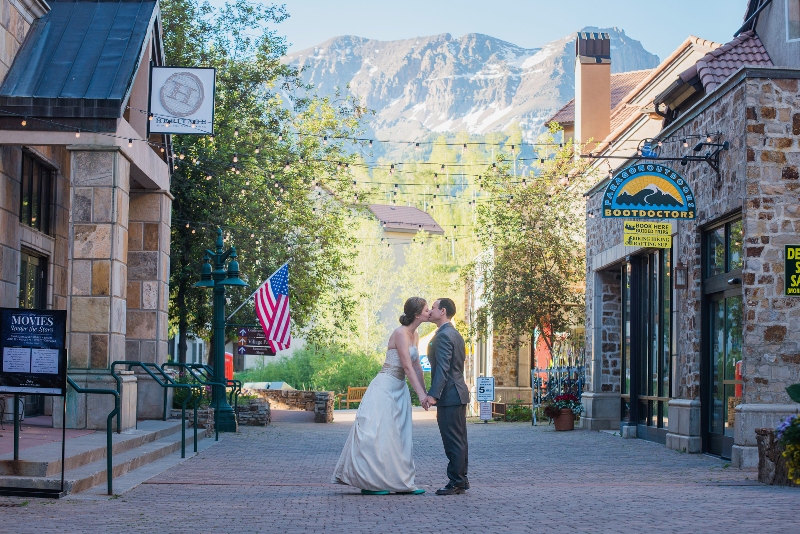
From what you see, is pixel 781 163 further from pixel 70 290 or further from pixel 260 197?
pixel 260 197

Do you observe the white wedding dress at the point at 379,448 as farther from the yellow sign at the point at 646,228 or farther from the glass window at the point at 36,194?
the glass window at the point at 36,194

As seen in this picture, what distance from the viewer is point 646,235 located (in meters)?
17.0

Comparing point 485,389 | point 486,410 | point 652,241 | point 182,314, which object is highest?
point 652,241

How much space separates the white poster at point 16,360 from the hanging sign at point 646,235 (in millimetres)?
10000

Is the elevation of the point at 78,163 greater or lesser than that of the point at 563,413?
greater

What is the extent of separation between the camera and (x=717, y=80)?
20.2 meters

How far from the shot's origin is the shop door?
14.7 m

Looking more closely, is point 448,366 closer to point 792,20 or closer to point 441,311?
point 441,311

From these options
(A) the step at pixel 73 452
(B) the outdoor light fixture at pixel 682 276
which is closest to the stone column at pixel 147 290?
(A) the step at pixel 73 452

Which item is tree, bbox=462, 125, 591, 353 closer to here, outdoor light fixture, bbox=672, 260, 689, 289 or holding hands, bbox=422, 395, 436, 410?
outdoor light fixture, bbox=672, 260, 689, 289

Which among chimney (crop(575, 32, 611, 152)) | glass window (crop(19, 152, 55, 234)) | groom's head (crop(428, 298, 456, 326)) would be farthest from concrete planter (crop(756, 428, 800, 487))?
chimney (crop(575, 32, 611, 152))

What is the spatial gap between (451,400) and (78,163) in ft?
23.7

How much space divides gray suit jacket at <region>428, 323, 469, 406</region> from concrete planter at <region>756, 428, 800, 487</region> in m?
3.23

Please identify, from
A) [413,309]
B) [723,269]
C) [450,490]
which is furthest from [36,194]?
[723,269]
